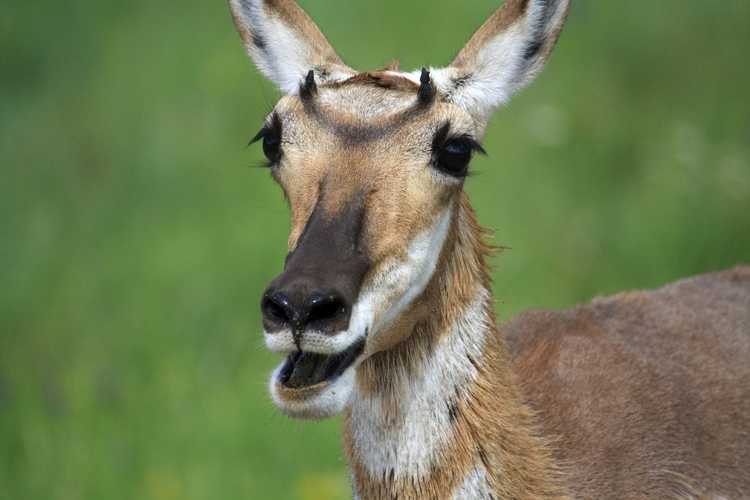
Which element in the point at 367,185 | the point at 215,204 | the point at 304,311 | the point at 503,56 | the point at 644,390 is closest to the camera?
the point at 304,311

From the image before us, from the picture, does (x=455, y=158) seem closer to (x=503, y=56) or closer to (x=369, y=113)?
(x=369, y=113)

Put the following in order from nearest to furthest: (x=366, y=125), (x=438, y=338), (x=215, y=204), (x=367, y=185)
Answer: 1. (x=367, y=185)
2. (x=366, y=125)
3. (x=438, y=338)
4. (x=215, y=204)

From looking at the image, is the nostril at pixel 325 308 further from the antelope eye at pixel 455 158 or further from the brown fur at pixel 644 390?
the brown fur at pixel 644 390

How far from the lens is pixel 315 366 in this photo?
509 cm

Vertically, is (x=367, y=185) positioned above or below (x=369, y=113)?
below

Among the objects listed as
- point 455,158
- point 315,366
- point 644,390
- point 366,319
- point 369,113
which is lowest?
point 644,390

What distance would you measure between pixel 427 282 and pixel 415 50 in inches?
429

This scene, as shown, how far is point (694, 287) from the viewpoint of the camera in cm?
725

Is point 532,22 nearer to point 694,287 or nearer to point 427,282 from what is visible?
point 427,282

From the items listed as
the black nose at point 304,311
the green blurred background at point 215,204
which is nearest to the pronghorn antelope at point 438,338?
the black nose at point 304,311

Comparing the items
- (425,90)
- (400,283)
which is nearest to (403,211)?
(400,283)

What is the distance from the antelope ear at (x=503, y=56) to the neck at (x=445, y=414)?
2.06 feet

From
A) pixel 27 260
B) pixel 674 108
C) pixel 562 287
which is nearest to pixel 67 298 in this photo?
pixel 27 260

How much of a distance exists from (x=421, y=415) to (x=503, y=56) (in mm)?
1657
